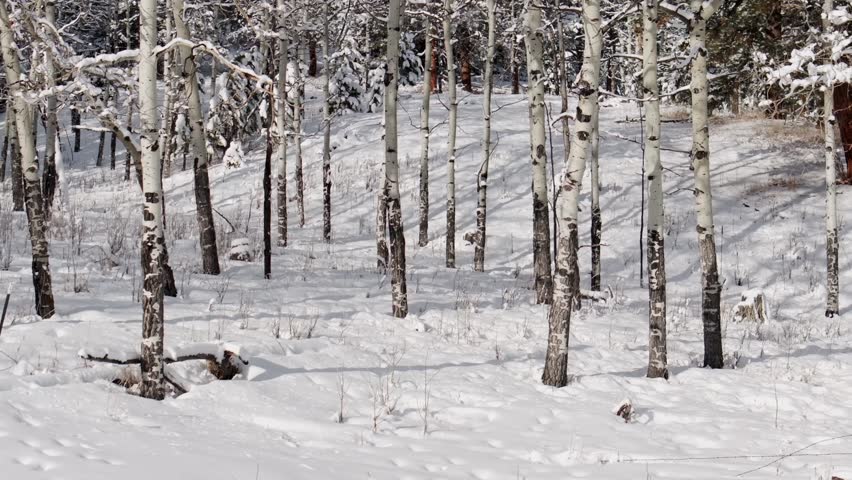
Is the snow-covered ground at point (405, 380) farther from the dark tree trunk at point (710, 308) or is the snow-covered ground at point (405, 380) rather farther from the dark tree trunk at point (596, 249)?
the dark tree trunk at point (596, 249)

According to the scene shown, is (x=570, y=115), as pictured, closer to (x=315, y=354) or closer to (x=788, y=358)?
(x=315, y=354)

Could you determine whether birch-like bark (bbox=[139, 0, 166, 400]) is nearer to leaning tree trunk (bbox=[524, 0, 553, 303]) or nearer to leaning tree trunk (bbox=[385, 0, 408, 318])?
leaning tree trunk (bbox=[385, 0, 408, 318])

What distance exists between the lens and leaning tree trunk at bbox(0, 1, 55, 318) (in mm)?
7055

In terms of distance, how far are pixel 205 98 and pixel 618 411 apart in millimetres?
41961

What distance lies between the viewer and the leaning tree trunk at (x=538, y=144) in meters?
10.4

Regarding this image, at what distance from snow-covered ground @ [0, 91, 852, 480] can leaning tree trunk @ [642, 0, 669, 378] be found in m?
0.35

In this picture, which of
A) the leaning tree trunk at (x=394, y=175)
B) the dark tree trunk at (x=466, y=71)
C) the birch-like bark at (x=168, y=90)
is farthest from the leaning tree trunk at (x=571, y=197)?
the dark tree trunk at (x=466, y=71)

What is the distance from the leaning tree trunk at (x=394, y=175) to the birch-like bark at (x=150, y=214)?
4.38 meters

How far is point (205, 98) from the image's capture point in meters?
43.6

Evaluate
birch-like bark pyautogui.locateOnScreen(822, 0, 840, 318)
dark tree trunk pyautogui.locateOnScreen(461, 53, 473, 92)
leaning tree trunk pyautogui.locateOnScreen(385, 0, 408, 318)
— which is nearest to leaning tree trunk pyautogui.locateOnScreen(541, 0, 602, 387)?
leaning tree trunk pyautogui.locateOnScreen(385, 0, 408, 318)

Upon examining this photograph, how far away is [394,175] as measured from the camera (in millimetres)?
9711

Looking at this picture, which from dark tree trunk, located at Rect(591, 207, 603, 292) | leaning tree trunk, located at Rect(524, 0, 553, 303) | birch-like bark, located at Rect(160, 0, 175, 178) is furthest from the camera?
dark tree trunk, located at Rect(591, 207, 603, 292)

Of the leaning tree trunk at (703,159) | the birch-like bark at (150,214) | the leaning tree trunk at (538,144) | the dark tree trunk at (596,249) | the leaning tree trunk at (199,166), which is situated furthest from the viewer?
the dark tree trunk at (596,249)

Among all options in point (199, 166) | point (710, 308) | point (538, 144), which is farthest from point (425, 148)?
point (710, 308)
